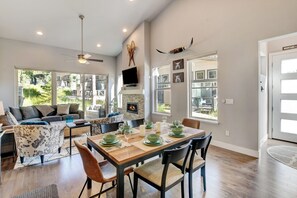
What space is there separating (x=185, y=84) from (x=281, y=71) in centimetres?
250

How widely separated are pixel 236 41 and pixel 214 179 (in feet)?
9.77

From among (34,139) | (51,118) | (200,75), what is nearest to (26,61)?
(51,118)

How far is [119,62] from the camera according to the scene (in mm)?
8492

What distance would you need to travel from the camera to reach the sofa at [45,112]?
5.74 meters

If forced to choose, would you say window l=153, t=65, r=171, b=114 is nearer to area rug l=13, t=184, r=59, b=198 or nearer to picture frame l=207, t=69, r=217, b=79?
picture frame l=207, t=69, r=217, b=79

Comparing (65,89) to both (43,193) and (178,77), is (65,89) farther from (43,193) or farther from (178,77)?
(43,193)

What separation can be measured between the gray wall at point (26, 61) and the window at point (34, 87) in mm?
244

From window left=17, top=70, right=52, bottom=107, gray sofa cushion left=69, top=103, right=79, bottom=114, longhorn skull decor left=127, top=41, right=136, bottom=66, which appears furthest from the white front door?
window left=17, top=70, right=52, bottom=107

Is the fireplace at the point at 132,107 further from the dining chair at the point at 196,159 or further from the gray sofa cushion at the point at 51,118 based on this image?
the dining chair at the point at 196,159

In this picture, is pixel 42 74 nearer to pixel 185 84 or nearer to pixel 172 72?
pixel 172 72

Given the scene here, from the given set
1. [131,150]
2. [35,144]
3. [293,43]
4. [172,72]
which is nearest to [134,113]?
[172,72]

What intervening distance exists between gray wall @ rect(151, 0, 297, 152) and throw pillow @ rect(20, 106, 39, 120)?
18.3ft

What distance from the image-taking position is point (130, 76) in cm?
653

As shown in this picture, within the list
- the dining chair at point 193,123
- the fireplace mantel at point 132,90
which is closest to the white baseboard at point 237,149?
the dining chair at point 193,123
